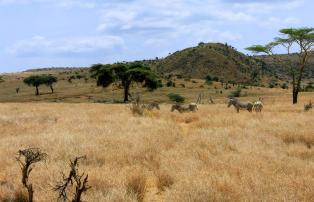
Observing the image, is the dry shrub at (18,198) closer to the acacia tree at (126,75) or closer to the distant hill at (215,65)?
the acacia tree at (126,75)

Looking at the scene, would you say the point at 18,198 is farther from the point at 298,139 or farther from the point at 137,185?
the point at 298,139

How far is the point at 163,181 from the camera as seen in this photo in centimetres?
1091

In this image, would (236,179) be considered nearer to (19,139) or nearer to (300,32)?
(19,139)

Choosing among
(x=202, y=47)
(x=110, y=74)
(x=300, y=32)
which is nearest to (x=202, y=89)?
(x=110, y=74)

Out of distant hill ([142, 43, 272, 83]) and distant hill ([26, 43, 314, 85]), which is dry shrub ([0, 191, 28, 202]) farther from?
distant hill ([142, 43, 272, 83])

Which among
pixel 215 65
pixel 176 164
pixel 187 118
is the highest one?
pixel 215 65

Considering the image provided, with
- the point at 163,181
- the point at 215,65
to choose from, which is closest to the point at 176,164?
the point at 163,181

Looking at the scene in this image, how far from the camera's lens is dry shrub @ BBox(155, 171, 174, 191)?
35.2 feet

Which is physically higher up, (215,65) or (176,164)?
(215,65)

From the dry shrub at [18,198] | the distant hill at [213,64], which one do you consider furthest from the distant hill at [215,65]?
the dry shrub at [18,198]

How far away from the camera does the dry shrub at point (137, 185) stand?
32.9ft

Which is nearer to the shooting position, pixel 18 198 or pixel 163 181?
pixel 18 198

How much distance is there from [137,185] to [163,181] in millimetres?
747

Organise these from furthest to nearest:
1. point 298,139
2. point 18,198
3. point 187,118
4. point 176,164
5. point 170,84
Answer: point 170,84 → point 187,118 → point 298,139 → point 176,164 → point 18,198
